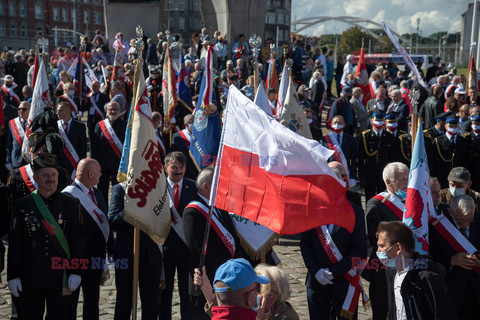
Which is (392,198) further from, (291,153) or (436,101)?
(436,101)

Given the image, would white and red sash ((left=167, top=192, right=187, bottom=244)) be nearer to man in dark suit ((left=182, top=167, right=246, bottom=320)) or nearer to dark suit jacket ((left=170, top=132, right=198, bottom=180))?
man in dark suit ((left=182, top=167, right=246, bottom=320))

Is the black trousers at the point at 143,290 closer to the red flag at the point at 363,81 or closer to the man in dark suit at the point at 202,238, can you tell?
the man in dark suit at the point at 202,238

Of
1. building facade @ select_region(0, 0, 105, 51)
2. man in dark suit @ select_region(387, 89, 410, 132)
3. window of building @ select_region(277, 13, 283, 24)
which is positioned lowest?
man in dark suit @ select_region(387, 89, 410, 132)

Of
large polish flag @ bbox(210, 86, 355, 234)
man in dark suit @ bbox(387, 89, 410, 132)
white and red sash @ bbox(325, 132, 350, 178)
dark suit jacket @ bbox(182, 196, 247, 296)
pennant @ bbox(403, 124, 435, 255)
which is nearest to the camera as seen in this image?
large polish flag @ bbox(210, 86, 355, 234)

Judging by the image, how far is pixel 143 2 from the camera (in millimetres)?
30578

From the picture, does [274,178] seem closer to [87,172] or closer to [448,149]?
[87,172]

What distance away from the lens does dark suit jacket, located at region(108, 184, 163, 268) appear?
6215mm

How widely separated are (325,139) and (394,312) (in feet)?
21.6

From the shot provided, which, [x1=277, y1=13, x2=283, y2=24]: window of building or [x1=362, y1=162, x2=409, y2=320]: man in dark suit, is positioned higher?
[x1=277, y1=13, x2=283, y2=24]: window of building

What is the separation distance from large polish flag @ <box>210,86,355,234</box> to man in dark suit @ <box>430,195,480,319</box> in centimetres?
117

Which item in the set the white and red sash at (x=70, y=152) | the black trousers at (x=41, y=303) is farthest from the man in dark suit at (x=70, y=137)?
the black trousers at (x=41, y=303)

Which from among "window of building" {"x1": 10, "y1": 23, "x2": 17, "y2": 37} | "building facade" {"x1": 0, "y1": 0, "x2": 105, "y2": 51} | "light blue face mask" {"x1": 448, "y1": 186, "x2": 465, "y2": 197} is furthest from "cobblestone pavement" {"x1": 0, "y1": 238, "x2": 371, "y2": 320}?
"window of building" {"x1": 10, "y1": 23, "x2": 17, "y2": 37}

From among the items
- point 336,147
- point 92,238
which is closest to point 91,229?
point 92,238

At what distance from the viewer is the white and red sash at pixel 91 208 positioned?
20.0 ft
